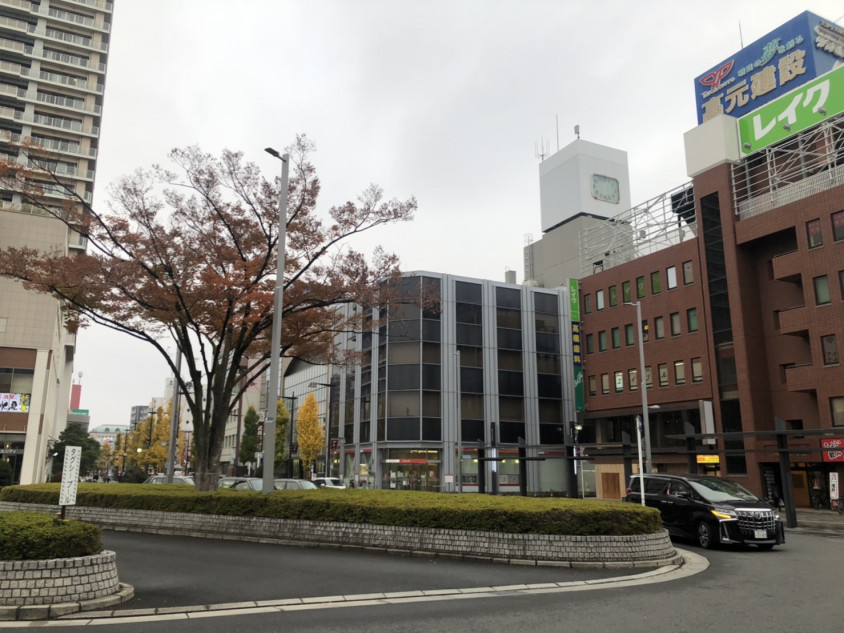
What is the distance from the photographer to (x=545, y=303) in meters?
55.4

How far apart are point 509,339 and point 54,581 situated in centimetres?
4622

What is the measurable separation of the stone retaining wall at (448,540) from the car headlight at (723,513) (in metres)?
2.38

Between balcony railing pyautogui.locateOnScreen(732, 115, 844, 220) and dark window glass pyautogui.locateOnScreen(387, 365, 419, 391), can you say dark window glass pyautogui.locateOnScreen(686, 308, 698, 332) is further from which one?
dark window glass pyautogui.locateOnScreen(387, 365, 419, 391)

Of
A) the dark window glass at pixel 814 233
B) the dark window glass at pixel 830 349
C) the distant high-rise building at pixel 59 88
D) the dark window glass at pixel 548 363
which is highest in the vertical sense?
the distant high-rise building at pixel 59 88

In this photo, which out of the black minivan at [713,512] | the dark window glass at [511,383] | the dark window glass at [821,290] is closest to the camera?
the black minivan at [713,512]

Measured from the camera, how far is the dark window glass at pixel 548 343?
54.0 meters

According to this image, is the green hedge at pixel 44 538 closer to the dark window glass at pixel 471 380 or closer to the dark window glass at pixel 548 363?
the dark window glass at pixel 471 380

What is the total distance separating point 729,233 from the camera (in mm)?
40062

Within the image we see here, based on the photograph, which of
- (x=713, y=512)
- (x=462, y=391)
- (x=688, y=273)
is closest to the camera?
(x=713, y=512)

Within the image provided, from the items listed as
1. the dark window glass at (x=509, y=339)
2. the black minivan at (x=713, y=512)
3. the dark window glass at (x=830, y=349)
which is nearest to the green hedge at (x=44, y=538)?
the black minivan at (x=713, y=512)

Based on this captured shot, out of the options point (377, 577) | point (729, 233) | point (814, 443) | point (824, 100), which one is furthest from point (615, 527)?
point (824, 100)

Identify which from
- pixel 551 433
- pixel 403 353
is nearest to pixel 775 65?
pixel 551 433

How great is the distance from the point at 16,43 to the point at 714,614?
8048 centimetres

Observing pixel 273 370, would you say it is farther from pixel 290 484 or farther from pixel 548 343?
pixel 548 343
